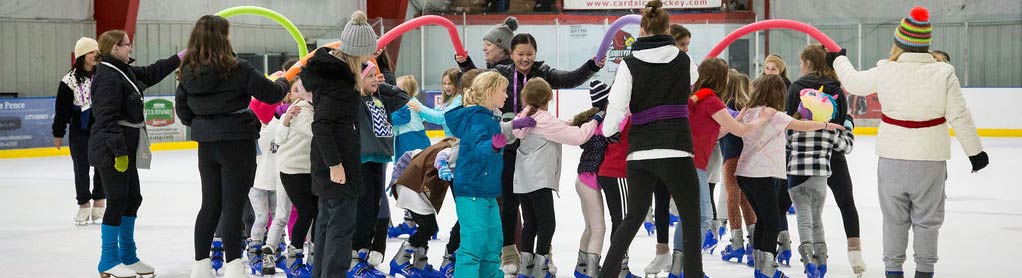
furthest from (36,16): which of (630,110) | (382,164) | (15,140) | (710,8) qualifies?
(630,110)

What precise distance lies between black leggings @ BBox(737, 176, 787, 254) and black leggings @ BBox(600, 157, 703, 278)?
92cm

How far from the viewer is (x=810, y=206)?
20.2 ft

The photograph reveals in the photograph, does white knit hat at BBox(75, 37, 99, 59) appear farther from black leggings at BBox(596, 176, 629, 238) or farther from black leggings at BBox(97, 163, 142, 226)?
black leggings at BBox(596, 176, 629, 238)

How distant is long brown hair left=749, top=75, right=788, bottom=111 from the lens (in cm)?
587

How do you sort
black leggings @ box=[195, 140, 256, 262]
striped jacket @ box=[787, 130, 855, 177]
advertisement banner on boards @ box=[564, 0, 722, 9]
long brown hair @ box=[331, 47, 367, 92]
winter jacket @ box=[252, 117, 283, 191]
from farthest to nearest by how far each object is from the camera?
advertisement banner on boards @ box=[564, 0, 722, 9] < winter jacket @ box=[252, 117, 283, 191] < striped jacket @ box=[787, 130, 855, 177] < black leggings @ box=[195, 140, 256, 262] < long brown hair @ box=[331, 47, 367, 92]

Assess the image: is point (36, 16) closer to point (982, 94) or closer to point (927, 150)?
point (982, 94)

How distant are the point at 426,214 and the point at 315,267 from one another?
887 millimetres

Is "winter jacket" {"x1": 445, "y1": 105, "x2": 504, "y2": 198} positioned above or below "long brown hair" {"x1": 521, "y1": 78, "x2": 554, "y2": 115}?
below

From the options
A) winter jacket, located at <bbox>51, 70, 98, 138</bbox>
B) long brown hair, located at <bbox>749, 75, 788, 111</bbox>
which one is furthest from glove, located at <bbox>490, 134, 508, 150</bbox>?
winter jacket, located at <bbox>51, 70, 98, 138</bbox>

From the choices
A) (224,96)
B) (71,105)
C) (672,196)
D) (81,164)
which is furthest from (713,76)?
(81,164)

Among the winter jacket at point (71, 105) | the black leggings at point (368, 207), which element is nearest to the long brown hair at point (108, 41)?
the black leggings at point (368, 207)

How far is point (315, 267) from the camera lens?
5.38 meters

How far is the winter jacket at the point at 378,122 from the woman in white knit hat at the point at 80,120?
2.77 meters

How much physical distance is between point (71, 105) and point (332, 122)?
409cm
